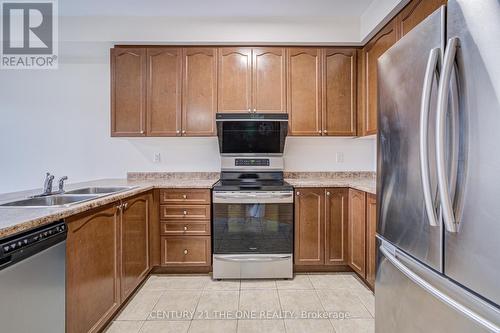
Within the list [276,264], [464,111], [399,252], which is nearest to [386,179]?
[399,252]

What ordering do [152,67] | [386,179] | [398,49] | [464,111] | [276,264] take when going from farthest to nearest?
[152,67]
[276,264]
[386,179]
[398,49]
[464,111]

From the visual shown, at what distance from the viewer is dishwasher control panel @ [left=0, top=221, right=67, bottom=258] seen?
0.96 meters

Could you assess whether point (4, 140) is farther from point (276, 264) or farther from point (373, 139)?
point (373, 139)

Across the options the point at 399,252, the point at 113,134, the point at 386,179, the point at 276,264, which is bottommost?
the point at 276,264

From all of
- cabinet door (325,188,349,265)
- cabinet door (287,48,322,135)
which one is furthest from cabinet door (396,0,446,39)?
cabinet door (325,188,349,265)

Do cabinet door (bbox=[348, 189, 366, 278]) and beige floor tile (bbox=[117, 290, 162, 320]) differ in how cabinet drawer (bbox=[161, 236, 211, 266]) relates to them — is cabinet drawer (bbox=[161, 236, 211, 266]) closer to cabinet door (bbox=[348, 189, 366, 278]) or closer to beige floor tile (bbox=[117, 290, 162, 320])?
beige floor tile (bbox=[117, 290, 162, 320])

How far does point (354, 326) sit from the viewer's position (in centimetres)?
175

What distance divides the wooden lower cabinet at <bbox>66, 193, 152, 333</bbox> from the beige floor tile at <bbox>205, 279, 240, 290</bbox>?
0.60m

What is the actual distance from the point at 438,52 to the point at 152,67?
257 cm

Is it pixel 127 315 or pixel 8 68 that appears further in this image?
pixel 8 68

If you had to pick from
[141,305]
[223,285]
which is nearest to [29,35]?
[141,305]

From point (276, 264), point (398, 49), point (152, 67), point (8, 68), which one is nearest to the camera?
point (398, 49)

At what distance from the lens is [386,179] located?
1.22m

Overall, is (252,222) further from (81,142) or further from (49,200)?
(81,142)
